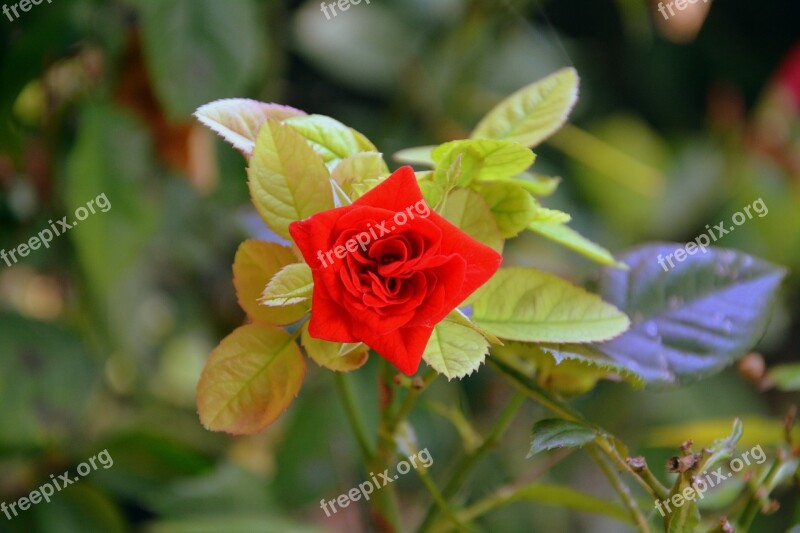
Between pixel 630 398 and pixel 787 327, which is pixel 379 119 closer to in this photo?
pixel 630 398

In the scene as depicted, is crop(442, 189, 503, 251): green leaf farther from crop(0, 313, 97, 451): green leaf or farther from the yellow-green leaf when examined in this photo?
crop(0, 313, 97, 451): green leaf

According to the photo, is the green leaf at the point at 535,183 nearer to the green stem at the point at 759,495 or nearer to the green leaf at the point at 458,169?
the green leaf at the point at 458,169

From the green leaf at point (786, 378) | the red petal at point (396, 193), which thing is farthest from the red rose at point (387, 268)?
the green leaf at point (786, 378)

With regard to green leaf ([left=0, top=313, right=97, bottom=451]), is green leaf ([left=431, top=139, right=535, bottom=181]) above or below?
above

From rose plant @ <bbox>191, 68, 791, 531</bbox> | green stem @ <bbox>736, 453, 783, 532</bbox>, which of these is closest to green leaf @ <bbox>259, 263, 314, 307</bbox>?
rose plant @ <bbox>191, 68, 791, 531</bbox>

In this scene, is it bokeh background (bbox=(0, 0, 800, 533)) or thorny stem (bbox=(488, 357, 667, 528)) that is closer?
thorny stem (bbox=(488, 357, 667, 528))

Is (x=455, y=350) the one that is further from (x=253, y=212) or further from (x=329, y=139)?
(x=253, y=212)

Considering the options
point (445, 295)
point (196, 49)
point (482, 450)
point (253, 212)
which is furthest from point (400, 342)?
point (196, 49)

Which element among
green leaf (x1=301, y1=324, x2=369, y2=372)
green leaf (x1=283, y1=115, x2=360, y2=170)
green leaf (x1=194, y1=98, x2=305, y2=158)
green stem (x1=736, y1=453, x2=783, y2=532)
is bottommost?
green stem (x1=736, y1=453, x2=783, y2=532)
